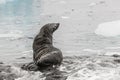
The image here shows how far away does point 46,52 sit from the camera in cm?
695

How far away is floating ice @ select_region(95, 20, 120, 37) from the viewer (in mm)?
10545

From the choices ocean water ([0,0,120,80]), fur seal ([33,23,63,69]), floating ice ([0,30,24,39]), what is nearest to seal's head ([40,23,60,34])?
fur seal ([33,23,63,69])

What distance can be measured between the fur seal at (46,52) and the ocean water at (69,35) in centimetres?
21

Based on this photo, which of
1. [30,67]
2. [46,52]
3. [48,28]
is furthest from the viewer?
[48,28]

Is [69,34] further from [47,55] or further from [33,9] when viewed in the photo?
[33,9]

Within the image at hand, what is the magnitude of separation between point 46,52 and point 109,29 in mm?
4198

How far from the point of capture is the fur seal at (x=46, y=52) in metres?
6.71

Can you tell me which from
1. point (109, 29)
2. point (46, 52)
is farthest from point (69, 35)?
point (46, 52)

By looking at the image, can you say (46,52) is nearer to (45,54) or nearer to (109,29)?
(45,54)

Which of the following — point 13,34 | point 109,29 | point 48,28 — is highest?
point 48,28

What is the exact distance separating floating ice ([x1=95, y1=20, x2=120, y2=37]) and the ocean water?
0.20m

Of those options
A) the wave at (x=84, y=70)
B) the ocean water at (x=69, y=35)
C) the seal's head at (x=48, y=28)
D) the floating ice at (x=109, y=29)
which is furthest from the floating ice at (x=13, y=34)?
the wave at (x=84, y=70)

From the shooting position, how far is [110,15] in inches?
538

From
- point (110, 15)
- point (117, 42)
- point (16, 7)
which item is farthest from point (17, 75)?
point (16, 7)
